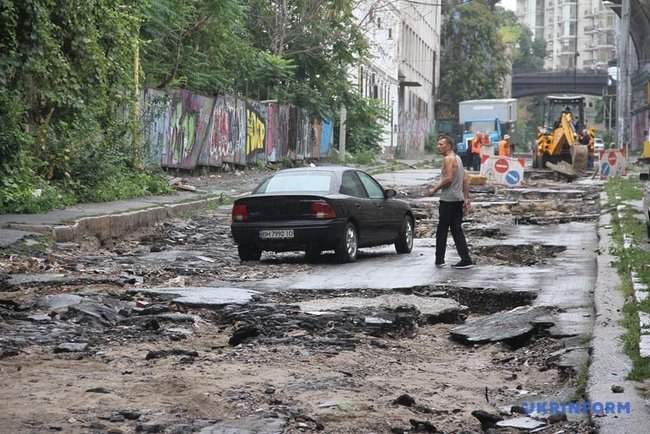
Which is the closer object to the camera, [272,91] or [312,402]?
[312,402]

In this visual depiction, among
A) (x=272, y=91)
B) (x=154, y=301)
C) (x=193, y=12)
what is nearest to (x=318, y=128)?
(x=272, y=91)

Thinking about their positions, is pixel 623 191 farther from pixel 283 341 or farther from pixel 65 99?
pixel 283 341

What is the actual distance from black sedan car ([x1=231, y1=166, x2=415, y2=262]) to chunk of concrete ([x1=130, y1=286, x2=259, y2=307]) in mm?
3756

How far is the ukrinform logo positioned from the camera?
6.94 metres

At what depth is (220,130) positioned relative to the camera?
38.9 metres

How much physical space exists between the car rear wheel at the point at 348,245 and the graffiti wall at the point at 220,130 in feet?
39.3

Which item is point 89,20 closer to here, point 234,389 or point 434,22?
point 234,389

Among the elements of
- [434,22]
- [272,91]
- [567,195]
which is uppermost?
[434,22]

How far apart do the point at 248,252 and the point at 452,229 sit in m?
2.65

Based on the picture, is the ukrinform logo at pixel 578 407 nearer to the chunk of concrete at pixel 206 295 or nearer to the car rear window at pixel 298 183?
the chunk of concrete at pixel 206 295

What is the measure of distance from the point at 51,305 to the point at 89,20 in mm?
12999

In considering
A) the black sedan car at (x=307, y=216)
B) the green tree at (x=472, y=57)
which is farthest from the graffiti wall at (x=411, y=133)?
the black sedan car at (x=307, y=216)

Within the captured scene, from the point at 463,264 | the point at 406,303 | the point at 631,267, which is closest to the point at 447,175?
the point at 463,264

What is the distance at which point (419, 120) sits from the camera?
8700cm
